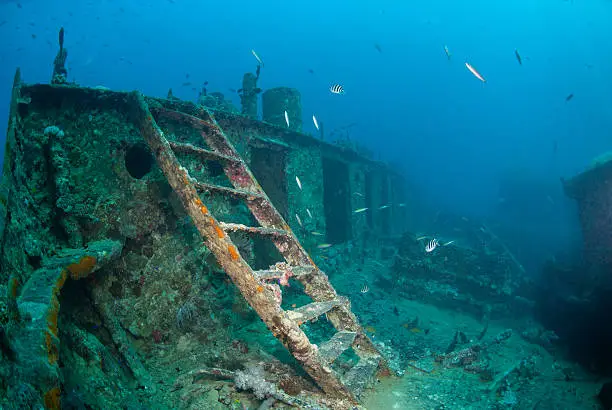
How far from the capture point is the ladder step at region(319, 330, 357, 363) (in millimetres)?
3157

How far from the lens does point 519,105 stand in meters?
170

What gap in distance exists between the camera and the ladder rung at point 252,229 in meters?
3.25

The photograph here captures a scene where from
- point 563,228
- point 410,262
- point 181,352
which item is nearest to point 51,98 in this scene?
point 181,352

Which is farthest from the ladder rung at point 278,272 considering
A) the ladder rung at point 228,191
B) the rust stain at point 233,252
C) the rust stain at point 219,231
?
the ladder rung at point 228,191

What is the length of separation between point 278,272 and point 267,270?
0.41 feet

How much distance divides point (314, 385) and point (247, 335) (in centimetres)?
168

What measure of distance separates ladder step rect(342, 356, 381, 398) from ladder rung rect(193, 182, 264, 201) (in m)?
2.42

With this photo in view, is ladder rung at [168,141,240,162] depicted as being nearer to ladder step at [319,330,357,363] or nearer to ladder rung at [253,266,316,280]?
ladder rung at [253,266,316,280]

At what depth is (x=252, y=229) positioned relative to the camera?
3.47 m

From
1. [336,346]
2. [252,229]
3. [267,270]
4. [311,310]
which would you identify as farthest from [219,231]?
[336,346]

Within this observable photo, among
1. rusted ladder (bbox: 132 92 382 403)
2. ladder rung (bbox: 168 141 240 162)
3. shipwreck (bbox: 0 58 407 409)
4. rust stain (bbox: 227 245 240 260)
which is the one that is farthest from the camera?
ladder rung (bbox: 168 141 240 162)

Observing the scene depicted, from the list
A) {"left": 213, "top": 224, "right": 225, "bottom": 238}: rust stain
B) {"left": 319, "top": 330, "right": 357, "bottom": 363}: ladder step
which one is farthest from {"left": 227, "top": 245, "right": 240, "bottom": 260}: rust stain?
{"left": 319, "top": 330, "right": 357, "bottom": 363}: ladder step

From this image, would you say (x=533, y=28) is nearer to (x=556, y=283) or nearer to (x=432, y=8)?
(x=432, y=8)

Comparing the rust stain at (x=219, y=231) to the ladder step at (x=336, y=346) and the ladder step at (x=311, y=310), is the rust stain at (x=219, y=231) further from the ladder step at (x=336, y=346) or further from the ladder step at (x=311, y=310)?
the ladder step at (x=336, y=346)
